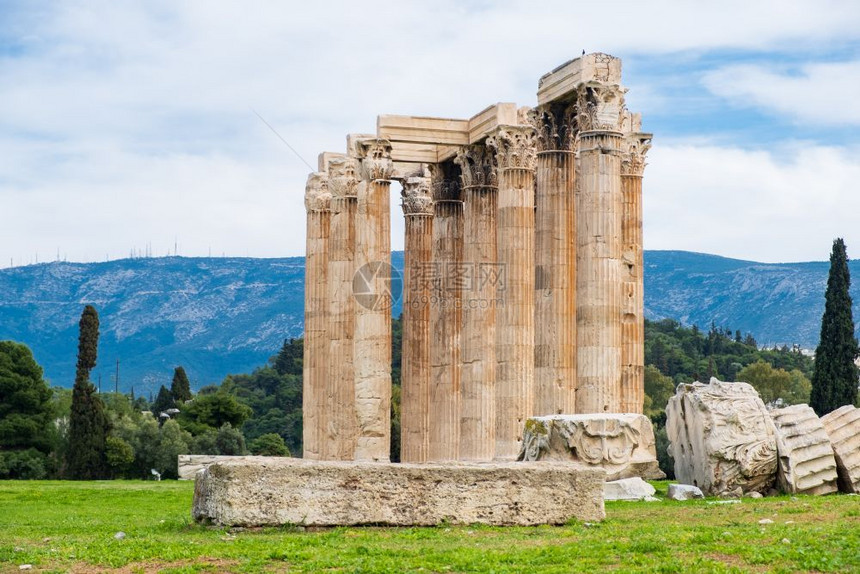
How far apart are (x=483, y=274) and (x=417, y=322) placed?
220 inches

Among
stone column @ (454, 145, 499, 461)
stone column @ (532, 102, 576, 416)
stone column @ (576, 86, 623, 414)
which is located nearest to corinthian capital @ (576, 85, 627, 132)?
stone column @ (576, 86, 623, 414)

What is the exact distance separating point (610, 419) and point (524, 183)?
48.1 ft

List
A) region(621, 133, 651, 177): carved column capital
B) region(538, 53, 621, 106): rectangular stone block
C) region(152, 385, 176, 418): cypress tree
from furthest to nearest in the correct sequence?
1. region(152, 385, 176, 418): cypress tree
2. region(621, 133, 651, 177): carved column capital
3. region(538, 53, 621, 106): rectangular stone block

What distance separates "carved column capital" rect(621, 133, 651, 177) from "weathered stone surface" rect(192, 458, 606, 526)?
21.9 metres

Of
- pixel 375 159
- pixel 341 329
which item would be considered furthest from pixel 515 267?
pixel 341 329

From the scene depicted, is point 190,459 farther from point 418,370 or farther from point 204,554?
point 204,554

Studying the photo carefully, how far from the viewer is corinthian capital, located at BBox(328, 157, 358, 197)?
54938 mm

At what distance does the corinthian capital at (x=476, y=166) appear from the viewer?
163 feet

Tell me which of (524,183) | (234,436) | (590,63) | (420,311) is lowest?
(234,436)

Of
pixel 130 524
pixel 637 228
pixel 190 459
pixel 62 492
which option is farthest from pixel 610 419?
pixel 190 459

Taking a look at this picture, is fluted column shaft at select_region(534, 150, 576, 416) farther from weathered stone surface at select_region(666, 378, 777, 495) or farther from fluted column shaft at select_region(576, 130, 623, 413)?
weathered stone surface at select_region(666, 378, 777, 495)

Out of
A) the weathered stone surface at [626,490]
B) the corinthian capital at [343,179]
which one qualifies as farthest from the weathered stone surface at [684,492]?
the corinthian capital at [343,179]

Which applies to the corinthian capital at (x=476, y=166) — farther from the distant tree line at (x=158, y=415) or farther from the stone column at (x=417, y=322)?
the distant tree line at (x=158, y=415)

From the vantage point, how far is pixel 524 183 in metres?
45.7
